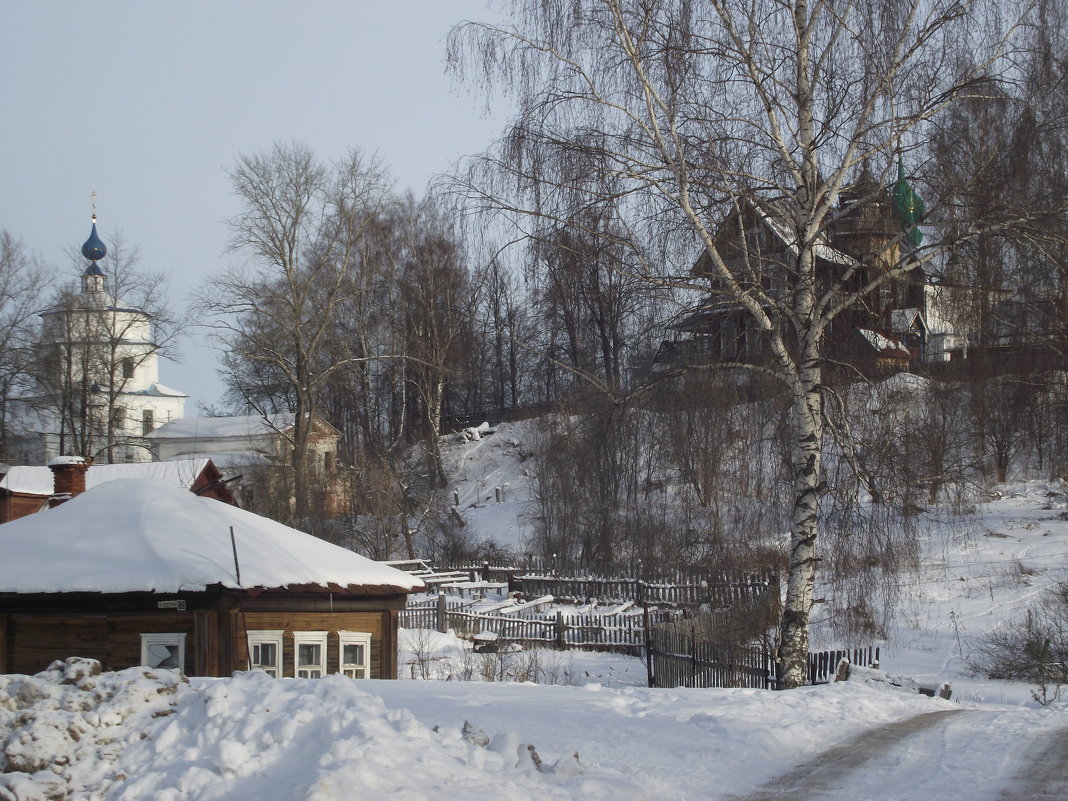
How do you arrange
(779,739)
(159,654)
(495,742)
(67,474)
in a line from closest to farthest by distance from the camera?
(495,742) < (779,739) < (159,654) < (67,474)

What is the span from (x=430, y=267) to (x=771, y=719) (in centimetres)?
2790

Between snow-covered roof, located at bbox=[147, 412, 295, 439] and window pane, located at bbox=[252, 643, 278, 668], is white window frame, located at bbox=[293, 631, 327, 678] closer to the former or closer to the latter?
window pane, located at bbox=[252, 643, 278, 668]

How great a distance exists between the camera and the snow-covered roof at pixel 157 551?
15523mm

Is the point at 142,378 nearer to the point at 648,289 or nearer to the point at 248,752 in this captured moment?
the point at 648,289

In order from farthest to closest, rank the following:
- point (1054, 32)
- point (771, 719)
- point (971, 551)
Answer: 1. point (971, 551)
2. point (1054, 32)
3. point (771, 719)

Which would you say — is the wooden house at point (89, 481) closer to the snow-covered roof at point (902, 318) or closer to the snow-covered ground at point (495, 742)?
the snow-covered ground at point (495, 742)

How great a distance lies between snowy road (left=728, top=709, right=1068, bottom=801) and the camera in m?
6.63

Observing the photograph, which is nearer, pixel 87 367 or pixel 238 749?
pixel 238 749

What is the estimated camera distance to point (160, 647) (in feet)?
53.1

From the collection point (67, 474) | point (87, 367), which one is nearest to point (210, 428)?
point (87, 367)

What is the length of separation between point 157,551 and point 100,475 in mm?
20497

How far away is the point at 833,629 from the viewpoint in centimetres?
2184

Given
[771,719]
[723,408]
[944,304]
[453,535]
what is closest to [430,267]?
[453,535]

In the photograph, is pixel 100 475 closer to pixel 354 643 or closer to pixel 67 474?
pixel 67 474
